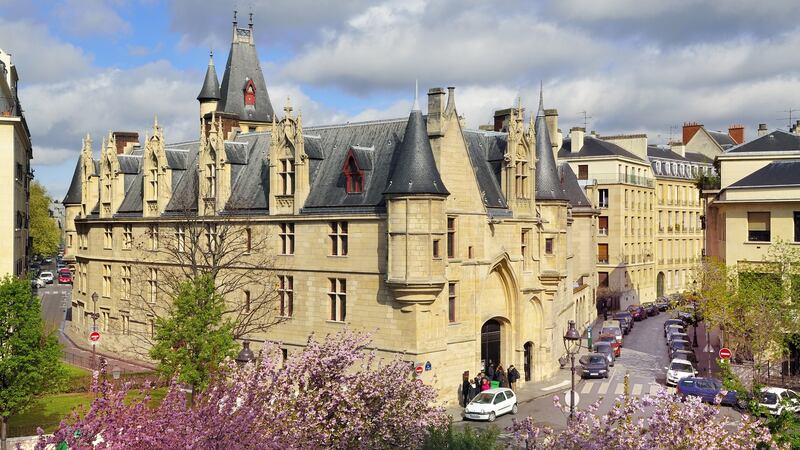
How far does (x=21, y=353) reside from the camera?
1070 inches

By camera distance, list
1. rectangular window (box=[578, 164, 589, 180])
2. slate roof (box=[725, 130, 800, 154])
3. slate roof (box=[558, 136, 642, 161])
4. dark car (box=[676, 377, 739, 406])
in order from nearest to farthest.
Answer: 1. dark car (box=[676, 377, 739, 406])
2. slate roof (box=[725, 130, 800, 154])
3. slate roof (box=[558, 136, 642, 161])
4. rectangular window (box=[578, 164, 589, 180])

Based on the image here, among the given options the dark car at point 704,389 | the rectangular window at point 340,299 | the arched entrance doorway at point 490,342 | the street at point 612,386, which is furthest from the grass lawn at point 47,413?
the dark car at point 704,389

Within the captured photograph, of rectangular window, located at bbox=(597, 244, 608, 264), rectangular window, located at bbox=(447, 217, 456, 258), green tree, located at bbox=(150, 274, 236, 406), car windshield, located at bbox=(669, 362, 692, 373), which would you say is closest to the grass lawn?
green tree, located at bbox=(150, 274, 236, 406)

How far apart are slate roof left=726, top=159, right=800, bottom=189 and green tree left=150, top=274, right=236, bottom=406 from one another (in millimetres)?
30003

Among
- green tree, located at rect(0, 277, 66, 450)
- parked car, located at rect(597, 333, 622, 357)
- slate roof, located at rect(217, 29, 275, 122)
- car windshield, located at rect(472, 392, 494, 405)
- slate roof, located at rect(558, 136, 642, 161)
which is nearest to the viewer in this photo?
green tree, located at rect(0, 277, 66, 450)

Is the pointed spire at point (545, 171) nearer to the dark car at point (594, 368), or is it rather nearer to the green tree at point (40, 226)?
the dark car at point (594, 368)

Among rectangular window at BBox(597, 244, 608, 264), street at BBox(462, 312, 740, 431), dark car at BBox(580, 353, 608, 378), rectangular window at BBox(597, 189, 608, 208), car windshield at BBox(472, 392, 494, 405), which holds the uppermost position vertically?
rectangular window at BBox(597, 189, 608, 208)

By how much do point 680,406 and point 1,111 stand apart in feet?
119

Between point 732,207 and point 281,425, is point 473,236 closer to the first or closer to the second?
point 732,207

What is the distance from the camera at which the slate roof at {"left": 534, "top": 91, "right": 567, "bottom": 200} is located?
4534 centimetres

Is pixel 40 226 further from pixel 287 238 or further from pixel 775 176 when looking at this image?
pixel 775 176

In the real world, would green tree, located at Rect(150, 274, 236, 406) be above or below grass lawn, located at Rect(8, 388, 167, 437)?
above

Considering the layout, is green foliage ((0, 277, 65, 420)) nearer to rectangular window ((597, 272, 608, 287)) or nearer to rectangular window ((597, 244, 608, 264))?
rectangular window ((597, 244, 608, 264))

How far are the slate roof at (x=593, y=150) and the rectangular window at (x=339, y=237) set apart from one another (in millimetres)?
49554
